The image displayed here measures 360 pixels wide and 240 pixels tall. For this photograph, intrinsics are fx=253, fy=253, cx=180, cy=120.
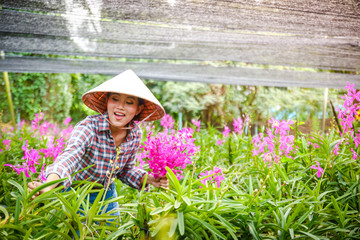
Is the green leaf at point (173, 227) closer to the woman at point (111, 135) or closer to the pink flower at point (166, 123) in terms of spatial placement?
the woman at point (111, 135)

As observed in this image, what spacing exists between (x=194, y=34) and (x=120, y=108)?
64.2 inches

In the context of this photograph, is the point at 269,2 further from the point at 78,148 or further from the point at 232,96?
the point at 232,96

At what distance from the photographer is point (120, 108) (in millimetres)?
1657

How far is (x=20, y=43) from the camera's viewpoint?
3.07 metres

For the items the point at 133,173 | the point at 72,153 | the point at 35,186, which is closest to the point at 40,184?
the point at 35,186

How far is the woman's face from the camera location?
5.41 ft

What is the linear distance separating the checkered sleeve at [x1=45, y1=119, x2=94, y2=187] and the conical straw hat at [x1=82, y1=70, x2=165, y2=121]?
0.81 ft

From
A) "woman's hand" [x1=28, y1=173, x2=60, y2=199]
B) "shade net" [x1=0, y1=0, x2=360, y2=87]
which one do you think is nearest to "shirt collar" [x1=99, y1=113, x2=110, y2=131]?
"woman's hand" [x1=28, y1=173, x2=60, y2=199]

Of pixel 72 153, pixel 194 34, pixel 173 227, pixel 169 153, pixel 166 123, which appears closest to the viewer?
pixel 173 227

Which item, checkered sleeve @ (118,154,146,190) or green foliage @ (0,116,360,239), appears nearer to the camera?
green foliage @ (0,116,360,239)

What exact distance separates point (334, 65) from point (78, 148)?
3598 mm

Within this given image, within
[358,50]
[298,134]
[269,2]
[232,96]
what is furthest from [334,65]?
[232,96]

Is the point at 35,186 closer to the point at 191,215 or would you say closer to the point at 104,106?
the point at 191,215

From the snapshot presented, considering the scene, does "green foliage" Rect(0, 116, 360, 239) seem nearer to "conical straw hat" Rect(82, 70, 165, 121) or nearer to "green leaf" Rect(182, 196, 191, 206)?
"green leaf" Rect(182, 196, 191, 206)
